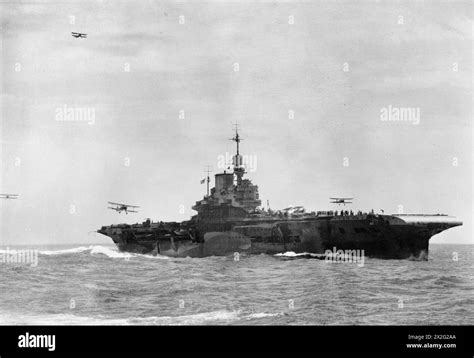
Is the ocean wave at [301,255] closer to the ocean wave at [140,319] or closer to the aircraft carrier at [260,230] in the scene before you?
the aircraft carrier at [260,230]

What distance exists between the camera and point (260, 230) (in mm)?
48656

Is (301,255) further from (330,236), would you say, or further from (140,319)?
(140,319)

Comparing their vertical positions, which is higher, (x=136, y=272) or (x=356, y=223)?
(x=356, y=223)

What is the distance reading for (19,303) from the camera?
24594 mm

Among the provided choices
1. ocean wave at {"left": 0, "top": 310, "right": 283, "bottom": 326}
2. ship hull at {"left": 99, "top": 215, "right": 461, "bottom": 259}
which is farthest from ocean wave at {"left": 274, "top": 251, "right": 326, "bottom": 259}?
ocean wave at {"left": 0, "top": 310, "right": 283, "bottom": 326}

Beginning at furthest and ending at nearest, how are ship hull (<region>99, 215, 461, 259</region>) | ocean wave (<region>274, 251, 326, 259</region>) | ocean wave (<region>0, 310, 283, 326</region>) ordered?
ocean wave (<region>274, 251, 326, 259</region>) < ship hull (<region>99, 215, 461, 259</region>) < ocean wave (<region>0, 310, 283, 326</region>)

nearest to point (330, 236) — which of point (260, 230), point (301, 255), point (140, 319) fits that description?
point (301, 255)

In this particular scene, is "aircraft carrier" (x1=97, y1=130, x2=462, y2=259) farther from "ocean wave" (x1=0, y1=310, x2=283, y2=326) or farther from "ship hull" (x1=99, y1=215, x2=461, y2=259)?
"ocean wave" (x1=0, y1=310, x2=283, y2=326)

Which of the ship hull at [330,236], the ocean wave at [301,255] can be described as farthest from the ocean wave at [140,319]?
the ocean wave at [301,255]

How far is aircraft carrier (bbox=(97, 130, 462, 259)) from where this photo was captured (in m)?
42.9

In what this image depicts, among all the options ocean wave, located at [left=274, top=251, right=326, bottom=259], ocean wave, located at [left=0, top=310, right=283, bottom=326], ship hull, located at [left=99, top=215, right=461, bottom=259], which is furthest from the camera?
ocean wave, located at [left=274, top=251, right=326, bottom=259]
